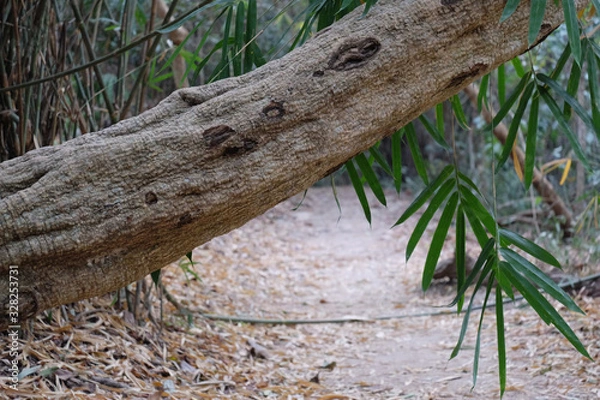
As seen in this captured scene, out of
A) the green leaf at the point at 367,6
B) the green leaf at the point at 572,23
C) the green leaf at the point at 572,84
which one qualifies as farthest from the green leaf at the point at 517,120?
the green leaf at the point at 367,6

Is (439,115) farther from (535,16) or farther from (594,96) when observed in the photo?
(535,16)

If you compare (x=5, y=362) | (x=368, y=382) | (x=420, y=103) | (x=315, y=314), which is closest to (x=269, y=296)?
(x=315, y=314)

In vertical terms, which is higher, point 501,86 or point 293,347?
point 501,86

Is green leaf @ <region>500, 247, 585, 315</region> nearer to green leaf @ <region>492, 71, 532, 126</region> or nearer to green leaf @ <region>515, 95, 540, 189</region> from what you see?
green leaf @ <region>515, 95, 540, 189</region>

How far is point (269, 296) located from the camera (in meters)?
3.55

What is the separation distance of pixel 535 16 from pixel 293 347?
70.9 inches

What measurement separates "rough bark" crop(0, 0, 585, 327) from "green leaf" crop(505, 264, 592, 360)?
1.57 ft

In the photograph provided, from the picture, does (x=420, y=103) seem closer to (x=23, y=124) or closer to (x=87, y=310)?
(x=23, y=124)

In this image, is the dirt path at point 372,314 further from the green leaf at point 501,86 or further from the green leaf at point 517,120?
the green leaf at point 501,86

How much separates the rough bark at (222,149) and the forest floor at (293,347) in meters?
0.60

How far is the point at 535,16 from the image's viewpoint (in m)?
1.08

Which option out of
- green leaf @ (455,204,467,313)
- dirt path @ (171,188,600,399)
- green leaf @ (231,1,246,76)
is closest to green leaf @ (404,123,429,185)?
green leaf @ (455,204,467,313)

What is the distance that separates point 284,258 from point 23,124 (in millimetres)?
3206

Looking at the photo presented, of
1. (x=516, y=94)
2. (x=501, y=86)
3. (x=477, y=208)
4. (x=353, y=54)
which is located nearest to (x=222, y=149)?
(x=353, y=54)
